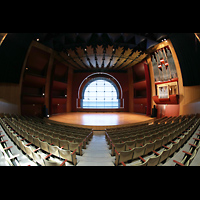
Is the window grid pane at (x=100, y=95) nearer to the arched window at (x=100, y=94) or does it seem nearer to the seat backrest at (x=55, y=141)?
the arched window at (x=100, y=94)

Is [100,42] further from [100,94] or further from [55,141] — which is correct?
[55,141]

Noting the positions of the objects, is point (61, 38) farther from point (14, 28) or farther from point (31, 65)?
point (14, 28)

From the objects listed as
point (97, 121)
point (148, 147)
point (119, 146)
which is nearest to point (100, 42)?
point (97, 121)

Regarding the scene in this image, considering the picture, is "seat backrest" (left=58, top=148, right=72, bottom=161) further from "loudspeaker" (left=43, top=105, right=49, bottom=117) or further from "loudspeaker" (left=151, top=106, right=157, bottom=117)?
"loudspeaker" (left=151, top=106, right=157, bottom=117)

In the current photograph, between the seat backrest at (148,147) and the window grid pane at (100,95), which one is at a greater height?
the window grid pane at (100,95)

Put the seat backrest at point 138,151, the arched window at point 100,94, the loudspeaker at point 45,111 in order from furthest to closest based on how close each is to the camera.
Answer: the arched window at point 100,94, the loudspeaker at point 45,111, the seat backrest at point 138,151

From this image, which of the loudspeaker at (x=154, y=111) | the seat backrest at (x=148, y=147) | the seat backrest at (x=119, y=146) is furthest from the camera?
the loudspeaker at (x=154, y=111)

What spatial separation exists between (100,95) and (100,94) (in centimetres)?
16

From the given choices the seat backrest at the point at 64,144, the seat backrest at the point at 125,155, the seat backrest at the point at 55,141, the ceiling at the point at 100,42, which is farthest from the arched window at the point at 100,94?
the seat backrest at the point at 125,155

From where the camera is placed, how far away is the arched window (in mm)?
14664

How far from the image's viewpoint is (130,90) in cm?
1405

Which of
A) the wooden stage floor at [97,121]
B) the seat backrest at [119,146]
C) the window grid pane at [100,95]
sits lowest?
the wooden stage floor at [97,121]

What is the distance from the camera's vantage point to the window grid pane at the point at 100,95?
578 inches
